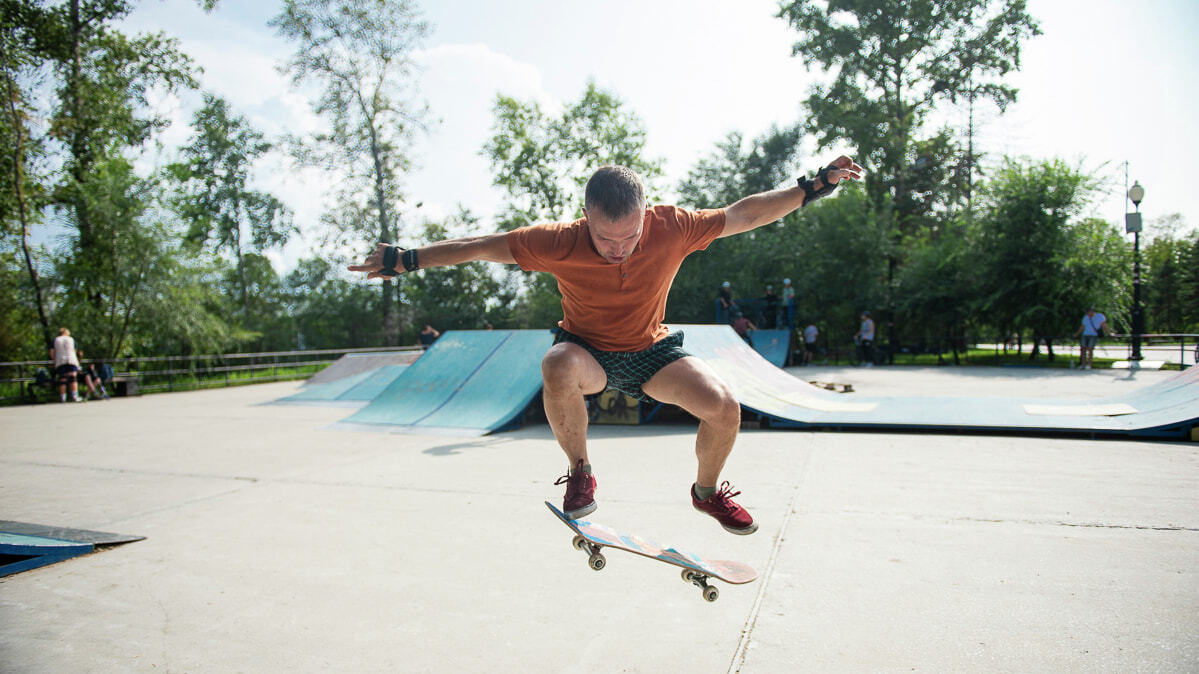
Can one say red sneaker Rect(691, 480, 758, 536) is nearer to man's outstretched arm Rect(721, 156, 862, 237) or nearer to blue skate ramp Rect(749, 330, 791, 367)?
man's outstretched arm Rect(721, 156, 862, 237)

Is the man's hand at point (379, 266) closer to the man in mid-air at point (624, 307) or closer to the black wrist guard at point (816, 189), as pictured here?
the man in mid-air at point (624, 307)

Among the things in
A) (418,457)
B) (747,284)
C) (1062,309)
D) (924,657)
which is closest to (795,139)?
(747,284)

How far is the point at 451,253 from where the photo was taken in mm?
3236

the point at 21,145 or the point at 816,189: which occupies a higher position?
the point at 21,145

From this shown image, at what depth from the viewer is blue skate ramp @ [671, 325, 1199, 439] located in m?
7.29

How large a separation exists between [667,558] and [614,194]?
66.6 inches

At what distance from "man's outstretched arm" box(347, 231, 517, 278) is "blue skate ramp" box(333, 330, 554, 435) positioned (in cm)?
591

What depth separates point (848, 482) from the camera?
5715 millimetres

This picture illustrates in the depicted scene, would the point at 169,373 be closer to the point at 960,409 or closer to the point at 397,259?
the point at 397,259

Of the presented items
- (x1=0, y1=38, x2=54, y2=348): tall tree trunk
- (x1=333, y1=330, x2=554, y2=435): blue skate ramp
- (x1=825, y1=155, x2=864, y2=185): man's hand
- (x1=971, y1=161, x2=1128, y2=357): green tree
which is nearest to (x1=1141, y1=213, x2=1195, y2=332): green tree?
(x1=971, y1=161, x2=1128, y2=357): green tree

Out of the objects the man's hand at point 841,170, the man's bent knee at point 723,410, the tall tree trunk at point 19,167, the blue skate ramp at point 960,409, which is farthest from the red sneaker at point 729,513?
the tall tree trunk at point 19,167

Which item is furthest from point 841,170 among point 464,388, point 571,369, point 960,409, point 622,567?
point 464,388

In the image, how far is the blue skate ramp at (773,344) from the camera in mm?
19859

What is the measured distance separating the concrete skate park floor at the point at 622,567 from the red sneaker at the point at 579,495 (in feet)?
1.67
